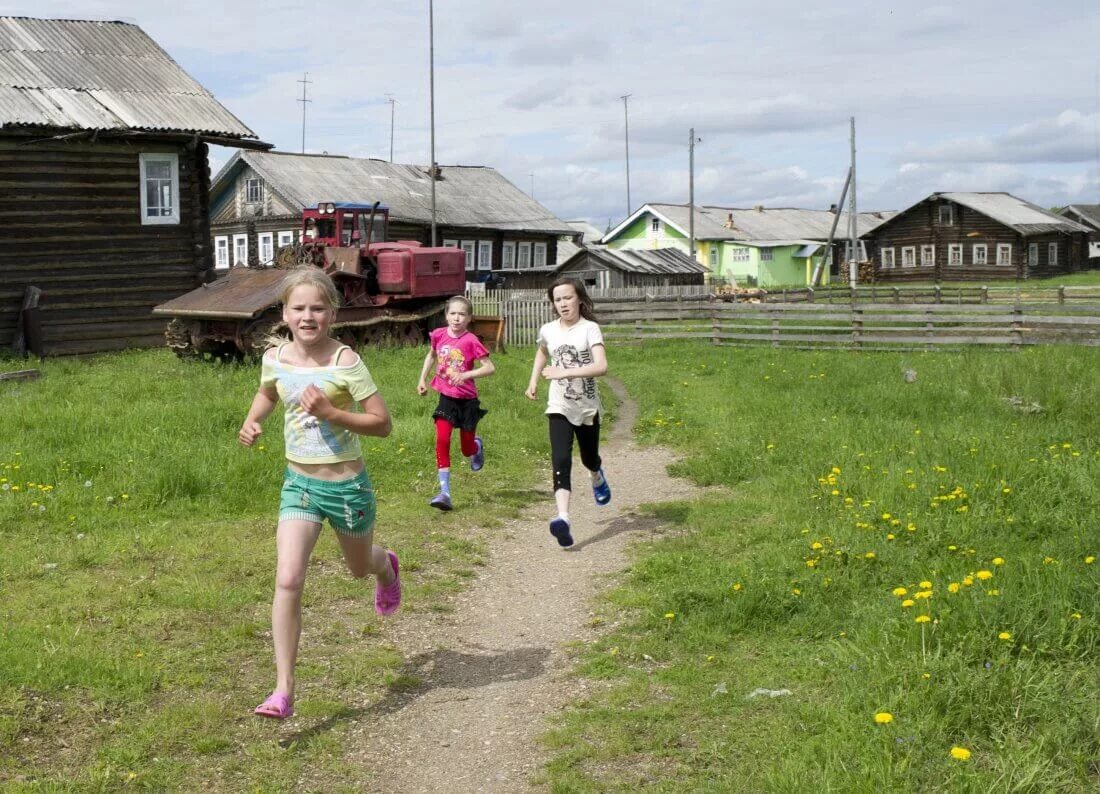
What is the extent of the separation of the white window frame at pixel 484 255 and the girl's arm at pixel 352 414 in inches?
1656

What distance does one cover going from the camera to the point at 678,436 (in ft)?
39.6

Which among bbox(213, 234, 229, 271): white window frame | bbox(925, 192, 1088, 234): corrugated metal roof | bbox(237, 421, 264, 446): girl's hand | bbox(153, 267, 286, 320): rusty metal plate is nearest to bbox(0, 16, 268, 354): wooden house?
bbox(153, 267, 286, 320): rusty metal plate

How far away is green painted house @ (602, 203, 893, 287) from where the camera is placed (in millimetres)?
68875

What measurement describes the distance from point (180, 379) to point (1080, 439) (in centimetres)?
1085

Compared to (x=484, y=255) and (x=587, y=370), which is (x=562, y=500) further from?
(x=484, y=255)

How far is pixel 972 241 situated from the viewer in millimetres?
64188

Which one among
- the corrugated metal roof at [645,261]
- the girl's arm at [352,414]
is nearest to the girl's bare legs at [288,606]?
the girl's arm at [352,414]

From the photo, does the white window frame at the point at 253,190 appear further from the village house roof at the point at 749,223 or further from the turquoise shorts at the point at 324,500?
the turquoise shorts at the point at 324,500

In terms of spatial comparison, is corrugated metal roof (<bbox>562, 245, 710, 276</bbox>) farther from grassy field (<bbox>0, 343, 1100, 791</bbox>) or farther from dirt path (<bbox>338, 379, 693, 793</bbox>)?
dirt path (<bbox>338, 379, 693, 793</bbox>)

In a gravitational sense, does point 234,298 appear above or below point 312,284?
above

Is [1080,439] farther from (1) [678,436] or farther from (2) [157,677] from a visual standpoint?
(2) [157,677]

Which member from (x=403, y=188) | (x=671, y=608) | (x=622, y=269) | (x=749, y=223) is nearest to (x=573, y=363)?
(x=671, y=608)

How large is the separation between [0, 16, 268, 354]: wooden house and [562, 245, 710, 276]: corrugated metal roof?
27.3m

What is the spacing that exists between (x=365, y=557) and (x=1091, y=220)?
273ft
